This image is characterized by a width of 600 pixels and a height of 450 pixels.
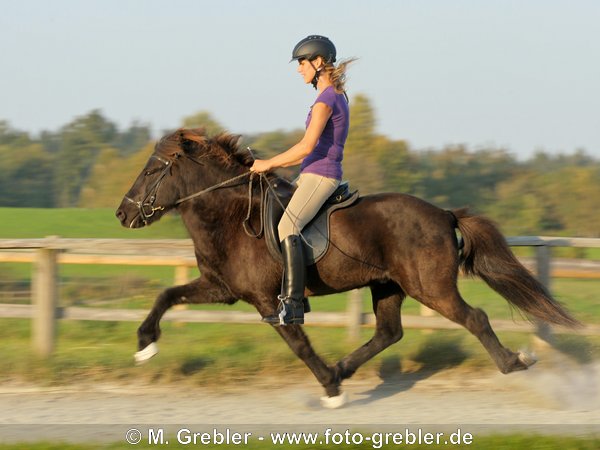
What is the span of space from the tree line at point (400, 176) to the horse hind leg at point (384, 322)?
82.7 feet

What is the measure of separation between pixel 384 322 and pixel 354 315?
1053mm

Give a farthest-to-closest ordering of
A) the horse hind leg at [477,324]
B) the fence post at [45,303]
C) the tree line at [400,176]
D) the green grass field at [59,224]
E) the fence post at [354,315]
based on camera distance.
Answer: the tree line at [400,176]
the green grass field at [59,224]
the fence post at [354,315]
the fence post at [45,303]
the horse hind leg at [477,324]

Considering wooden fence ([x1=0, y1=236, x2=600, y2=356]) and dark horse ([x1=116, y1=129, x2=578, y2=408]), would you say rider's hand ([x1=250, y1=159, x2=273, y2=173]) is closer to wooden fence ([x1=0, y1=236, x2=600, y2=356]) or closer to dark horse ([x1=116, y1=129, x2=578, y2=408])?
dark horse ([x1=116, y1=129, x2=578, y2=408])

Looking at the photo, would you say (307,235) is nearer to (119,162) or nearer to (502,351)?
(502,351)

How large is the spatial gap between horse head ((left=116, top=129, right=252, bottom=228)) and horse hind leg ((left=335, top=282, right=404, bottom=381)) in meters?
1.62

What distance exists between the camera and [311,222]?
6.96 m

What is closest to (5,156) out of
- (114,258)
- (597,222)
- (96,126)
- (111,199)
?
(96,126)

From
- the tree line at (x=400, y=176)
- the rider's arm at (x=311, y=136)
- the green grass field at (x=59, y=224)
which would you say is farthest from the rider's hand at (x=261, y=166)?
the tree line at (x=400, y=176)

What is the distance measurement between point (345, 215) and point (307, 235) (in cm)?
35

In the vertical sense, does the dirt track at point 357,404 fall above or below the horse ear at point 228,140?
below

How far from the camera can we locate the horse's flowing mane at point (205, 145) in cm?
720

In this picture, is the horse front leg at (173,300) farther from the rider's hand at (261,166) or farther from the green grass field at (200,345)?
the rider's hand at (261,166)

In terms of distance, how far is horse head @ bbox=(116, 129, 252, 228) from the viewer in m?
7.15

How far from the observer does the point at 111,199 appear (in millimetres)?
43062
